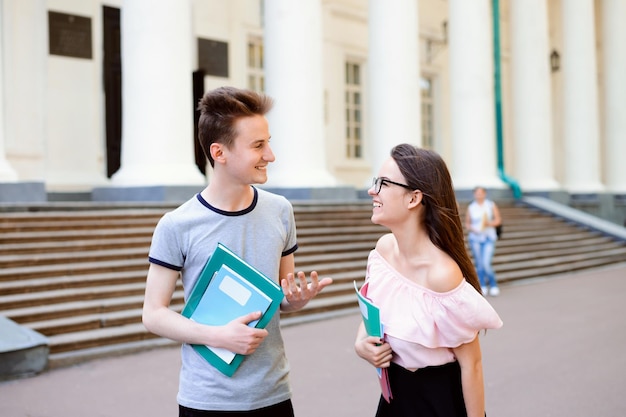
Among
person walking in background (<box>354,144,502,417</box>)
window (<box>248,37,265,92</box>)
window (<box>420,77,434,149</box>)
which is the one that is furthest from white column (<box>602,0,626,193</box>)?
person walking in background (<box>354,144,502,417</box>)

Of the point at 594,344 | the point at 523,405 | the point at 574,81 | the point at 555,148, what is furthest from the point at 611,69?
the point at 523,405

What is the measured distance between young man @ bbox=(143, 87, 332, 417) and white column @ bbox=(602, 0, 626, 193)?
2328cm

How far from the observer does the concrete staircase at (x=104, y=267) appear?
663cm

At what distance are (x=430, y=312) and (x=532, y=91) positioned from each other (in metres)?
19.2

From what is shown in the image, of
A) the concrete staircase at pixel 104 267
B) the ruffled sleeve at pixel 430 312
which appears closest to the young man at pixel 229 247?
the ruffled sleeve at pixel 430 312

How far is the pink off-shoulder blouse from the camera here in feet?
6.52

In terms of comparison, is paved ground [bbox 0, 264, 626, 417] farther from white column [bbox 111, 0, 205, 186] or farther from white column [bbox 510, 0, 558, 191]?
white column [bbox 510, 0, 558, 191]

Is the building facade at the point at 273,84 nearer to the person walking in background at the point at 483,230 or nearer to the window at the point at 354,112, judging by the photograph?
the window at the point at 354,112

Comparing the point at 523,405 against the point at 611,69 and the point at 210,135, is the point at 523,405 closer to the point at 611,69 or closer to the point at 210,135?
the point at 210,135

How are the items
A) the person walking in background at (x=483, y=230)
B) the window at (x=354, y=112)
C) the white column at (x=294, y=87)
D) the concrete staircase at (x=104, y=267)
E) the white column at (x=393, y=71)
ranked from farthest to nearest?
the window at (x=354, y=112) → the white column at (x=393, y=71) → the white column at (x=294, y=87) → the person walking in background at (x=483, y=230) → the concrete staircase at (x=104, y=267)

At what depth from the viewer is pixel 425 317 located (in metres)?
2.02

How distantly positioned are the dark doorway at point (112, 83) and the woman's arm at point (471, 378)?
1356 centimetres

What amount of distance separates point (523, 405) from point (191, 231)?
3521 millimetres

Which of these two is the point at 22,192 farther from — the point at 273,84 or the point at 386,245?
the point at 386,245
